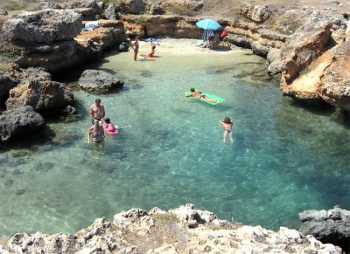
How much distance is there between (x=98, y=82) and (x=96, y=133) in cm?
741

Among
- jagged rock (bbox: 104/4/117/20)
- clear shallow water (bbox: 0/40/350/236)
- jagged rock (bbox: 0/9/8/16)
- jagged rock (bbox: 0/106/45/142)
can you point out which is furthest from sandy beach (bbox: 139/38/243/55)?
jagged rock (bbox: 0/106/45/142)

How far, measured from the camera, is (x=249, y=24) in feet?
129

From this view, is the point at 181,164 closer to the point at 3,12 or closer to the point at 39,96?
the point at 39,96

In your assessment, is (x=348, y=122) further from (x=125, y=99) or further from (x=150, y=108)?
(x=125, y=99)

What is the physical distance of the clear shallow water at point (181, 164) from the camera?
16562 millimetres

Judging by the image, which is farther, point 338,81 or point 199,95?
point 199,95

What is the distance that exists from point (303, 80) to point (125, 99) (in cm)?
1019

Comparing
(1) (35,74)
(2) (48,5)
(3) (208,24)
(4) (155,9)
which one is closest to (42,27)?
(1) (35,74)

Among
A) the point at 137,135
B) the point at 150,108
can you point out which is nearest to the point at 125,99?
the point at 150,108

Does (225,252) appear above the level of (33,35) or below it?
above

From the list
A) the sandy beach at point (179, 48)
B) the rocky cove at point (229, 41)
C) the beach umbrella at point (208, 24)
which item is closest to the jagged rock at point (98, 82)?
the rocky cove at point (229, 41)

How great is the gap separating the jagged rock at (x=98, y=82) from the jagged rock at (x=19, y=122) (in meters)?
5.97

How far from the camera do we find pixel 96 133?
819 inches

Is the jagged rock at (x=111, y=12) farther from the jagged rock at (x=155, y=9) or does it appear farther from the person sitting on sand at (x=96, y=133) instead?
the person sitting on sand at (x=96, y=133)
